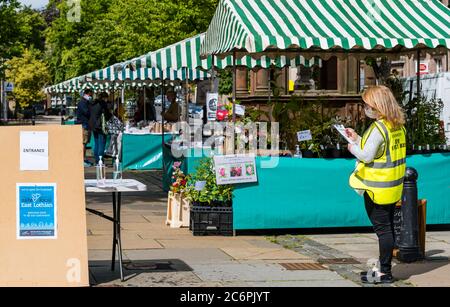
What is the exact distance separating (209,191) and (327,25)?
2.78 m

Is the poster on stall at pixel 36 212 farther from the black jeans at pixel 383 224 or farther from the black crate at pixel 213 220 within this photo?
the black crate at pixel 213 220

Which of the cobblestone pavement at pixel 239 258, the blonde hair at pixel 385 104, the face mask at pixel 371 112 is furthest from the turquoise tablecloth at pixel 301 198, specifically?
the blonde hair at pixel 385 104

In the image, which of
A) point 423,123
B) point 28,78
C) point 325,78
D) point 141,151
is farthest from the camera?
point 28,78

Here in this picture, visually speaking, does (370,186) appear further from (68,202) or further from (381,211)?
(68,202)

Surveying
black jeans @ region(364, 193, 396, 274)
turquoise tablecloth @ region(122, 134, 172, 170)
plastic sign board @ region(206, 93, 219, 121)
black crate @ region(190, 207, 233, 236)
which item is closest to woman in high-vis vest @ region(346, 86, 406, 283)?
black jeans @ region(364, 193, 396, 274)

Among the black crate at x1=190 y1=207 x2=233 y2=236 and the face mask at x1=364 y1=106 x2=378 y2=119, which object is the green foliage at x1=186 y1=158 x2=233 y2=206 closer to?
the black crate at x1=190 y1=207 x2=233 y2=236

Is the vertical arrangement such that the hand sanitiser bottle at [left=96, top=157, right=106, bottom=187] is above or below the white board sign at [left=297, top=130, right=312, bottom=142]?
below

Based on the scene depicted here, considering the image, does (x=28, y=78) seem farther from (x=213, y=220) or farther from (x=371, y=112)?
(x=371, y=112)

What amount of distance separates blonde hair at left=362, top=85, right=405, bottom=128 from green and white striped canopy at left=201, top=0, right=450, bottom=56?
3370 millimetres

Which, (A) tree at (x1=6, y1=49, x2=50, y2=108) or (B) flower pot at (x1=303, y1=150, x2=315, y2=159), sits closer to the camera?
(B) flower pot at (x1=303, y1=150, x2=315, y2=159)

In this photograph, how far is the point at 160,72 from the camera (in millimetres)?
21125

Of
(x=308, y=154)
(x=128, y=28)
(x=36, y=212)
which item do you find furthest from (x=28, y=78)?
(x=36, y=212)

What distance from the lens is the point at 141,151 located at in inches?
906

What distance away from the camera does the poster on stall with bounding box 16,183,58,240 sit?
7559 mm
